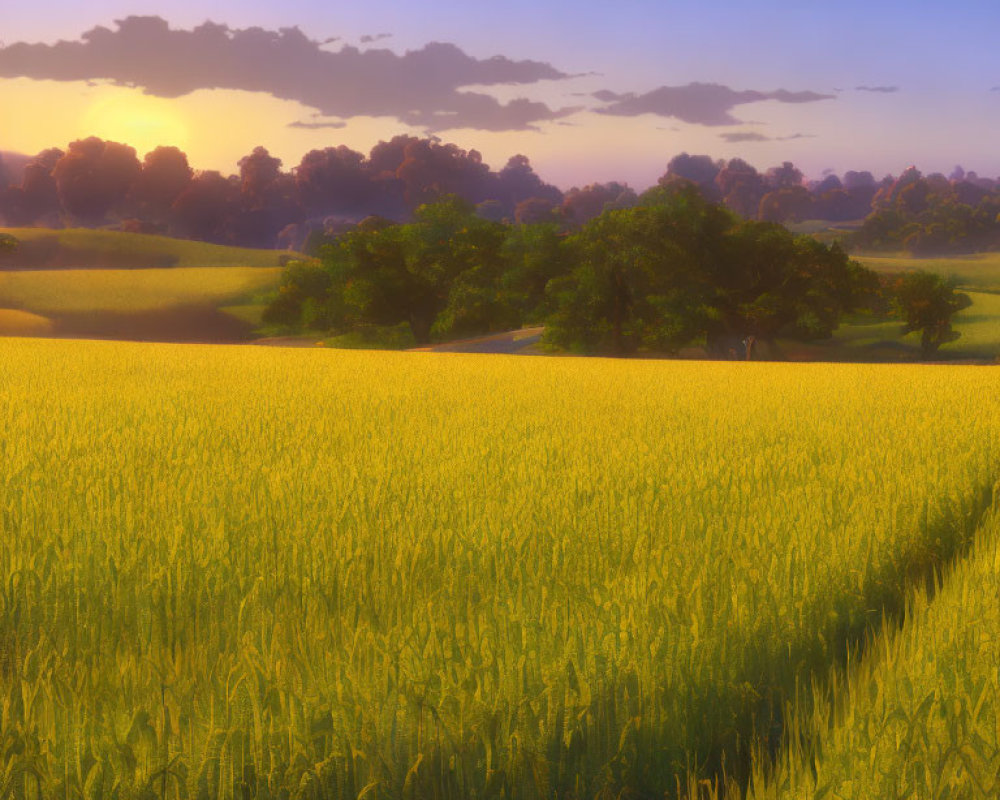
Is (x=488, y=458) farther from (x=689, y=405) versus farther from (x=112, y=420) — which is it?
(x=689, y=405)

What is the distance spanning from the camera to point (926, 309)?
185 feet

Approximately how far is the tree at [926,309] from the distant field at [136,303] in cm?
5186

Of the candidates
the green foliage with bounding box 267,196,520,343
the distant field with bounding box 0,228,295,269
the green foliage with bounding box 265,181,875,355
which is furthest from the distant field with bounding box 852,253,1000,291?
the distant field with bounding box 0,228,295,269

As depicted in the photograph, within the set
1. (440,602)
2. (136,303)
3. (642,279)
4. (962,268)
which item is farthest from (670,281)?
(962,268)

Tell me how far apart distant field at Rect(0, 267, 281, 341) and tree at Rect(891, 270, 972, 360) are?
51858 mm

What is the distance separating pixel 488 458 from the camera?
7.23m

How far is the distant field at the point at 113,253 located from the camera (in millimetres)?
132750

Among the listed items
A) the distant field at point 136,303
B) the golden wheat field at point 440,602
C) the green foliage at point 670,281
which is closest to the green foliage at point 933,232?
the distant field at point 136,303

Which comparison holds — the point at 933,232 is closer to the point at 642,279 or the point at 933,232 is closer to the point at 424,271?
the point at 424,271

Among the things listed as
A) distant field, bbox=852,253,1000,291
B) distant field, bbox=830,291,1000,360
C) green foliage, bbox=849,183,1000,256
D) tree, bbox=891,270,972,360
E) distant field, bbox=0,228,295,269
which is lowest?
distant field, bbox=830,291,1000,360

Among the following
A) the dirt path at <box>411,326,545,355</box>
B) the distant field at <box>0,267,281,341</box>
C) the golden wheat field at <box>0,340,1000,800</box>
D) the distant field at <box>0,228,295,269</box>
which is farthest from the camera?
the distant field at <box>0,228,295,269</box>

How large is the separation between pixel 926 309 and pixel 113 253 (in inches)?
4681

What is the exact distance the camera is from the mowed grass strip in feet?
252

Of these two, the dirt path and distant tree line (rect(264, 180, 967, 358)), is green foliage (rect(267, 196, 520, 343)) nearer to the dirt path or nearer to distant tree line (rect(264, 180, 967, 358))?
distant tree line (rect(264, 180, 967, 358))
